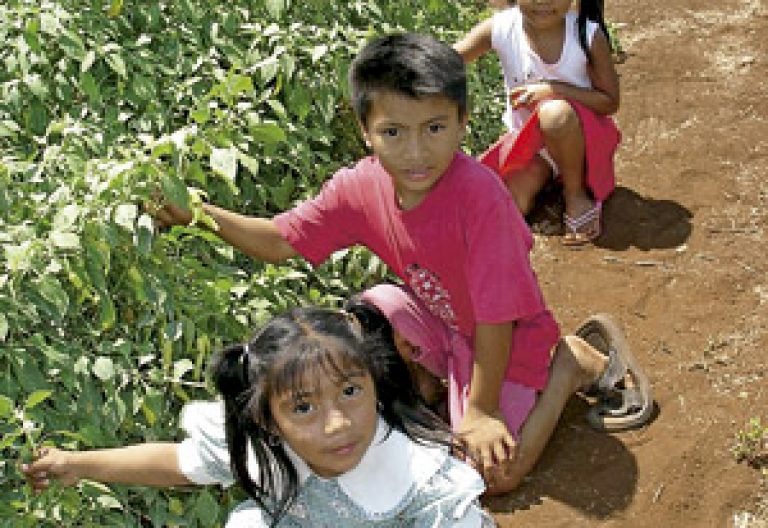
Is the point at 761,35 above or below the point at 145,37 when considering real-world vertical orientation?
below

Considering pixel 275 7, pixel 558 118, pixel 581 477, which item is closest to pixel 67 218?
pixel 275 7

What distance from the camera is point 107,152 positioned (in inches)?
126

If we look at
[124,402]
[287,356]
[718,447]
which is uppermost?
[287,356]

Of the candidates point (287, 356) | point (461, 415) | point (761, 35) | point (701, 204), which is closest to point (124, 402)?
point (287, 356)

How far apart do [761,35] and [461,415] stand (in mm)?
2540

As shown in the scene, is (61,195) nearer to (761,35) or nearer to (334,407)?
(334,407)

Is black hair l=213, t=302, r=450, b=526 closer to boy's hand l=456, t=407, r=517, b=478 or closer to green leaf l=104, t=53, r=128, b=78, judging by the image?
boy's hand l=456, t=407, r=517, b=478

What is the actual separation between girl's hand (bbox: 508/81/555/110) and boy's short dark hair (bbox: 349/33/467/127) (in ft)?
3.44

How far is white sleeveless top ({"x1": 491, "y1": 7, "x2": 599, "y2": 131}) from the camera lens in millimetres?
4051

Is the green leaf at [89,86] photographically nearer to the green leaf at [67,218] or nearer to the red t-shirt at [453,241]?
the red t-shirt at [453,241]

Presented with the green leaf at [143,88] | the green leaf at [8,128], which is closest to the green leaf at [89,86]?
the green leaf at [143,88]

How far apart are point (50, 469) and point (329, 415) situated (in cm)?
59

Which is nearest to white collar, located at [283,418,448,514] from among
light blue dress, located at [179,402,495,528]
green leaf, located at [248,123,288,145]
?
light blue dress, located at [179,402,495,528]

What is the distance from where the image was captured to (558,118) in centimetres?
396
